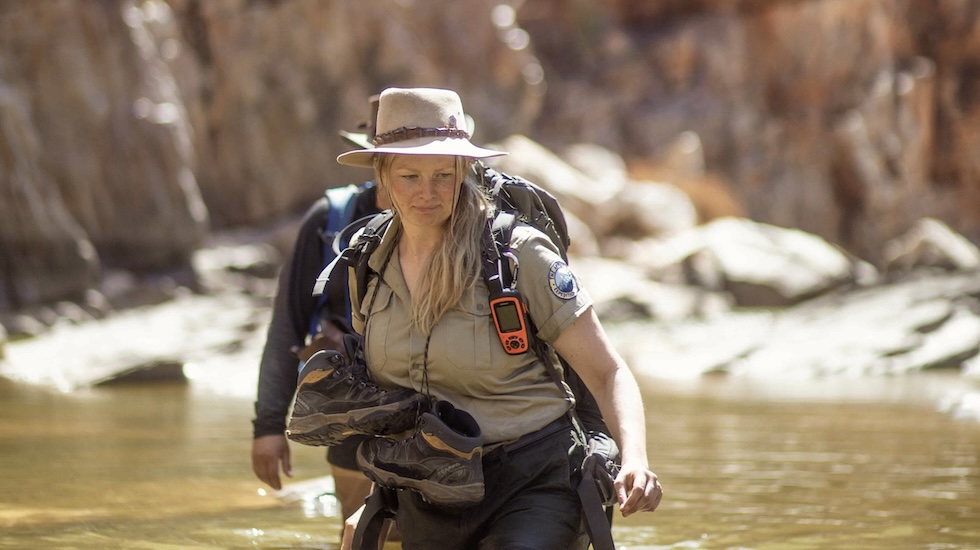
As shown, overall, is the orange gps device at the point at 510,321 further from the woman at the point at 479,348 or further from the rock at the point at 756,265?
the rock at the point at 756,265

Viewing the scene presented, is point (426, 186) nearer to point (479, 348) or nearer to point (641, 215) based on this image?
point (479, 348)

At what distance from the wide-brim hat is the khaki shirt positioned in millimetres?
267

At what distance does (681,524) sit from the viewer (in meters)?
5.34

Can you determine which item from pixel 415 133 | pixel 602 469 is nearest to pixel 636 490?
pixel 602 469

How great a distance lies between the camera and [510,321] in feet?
9.62

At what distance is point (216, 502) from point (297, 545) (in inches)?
44.6

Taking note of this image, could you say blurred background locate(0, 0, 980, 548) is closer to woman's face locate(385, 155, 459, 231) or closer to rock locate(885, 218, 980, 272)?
rock locate(885, 218, 980, 272)

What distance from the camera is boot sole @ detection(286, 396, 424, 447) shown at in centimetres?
297

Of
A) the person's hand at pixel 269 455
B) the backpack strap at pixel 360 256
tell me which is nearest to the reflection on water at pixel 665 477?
the person's hand at pixel 269 455

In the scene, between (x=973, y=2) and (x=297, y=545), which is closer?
(x=297, y=545)

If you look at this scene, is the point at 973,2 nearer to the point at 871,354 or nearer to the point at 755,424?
the point at 871,354

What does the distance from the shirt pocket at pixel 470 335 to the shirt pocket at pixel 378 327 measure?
165 mm

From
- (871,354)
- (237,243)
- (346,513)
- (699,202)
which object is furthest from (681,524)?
(699,202)

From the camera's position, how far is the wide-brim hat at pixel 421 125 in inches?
118
